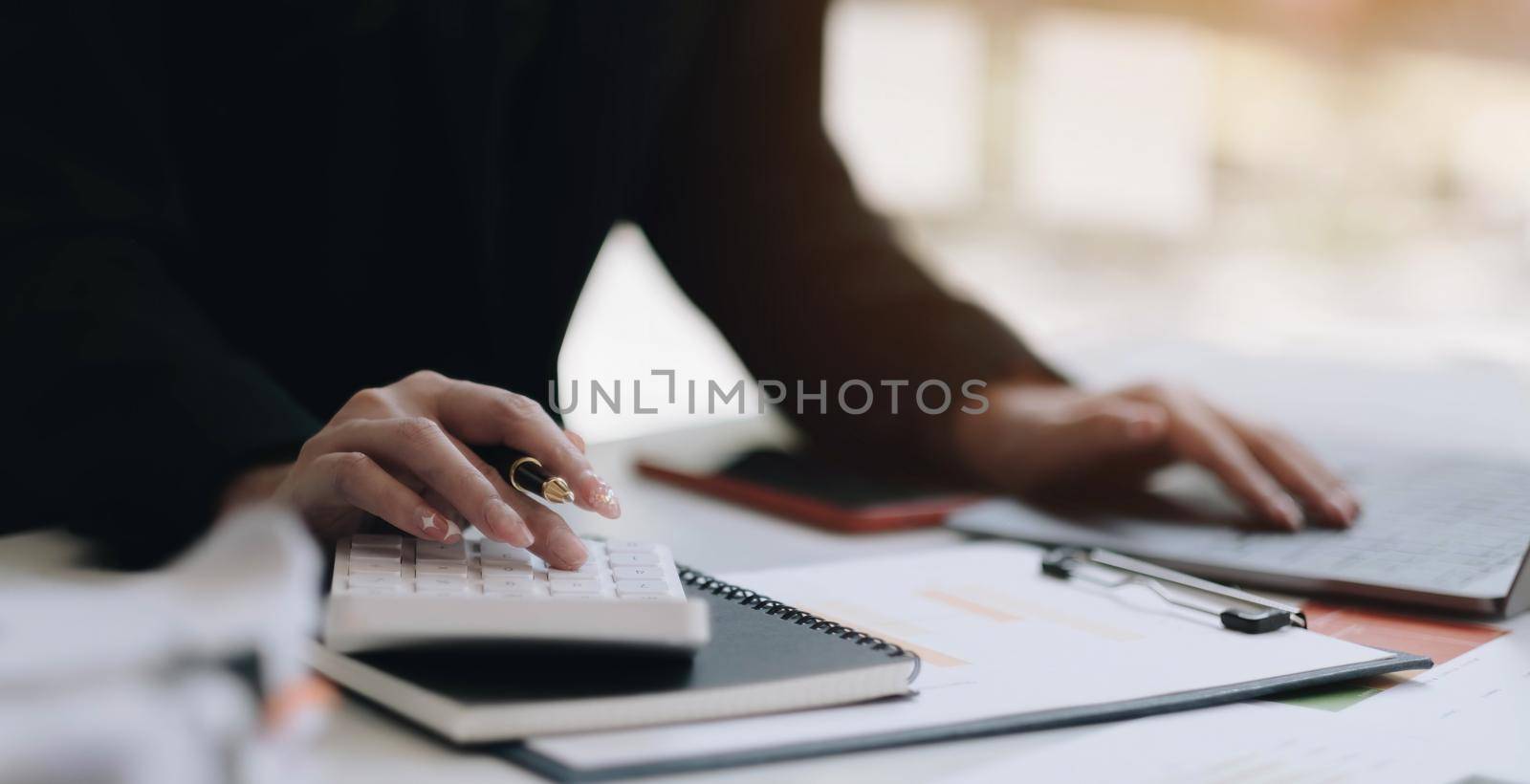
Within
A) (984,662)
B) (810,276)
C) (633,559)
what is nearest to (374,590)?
(633,559)

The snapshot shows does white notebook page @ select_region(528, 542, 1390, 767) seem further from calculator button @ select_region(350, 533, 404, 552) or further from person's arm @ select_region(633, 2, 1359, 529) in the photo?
person's arm @ select_region(633, 2, 1359, 529)

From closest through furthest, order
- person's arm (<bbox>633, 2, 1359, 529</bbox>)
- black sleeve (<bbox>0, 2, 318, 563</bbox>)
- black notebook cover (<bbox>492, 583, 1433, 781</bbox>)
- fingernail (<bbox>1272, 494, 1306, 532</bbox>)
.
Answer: black notebook cover (<bbox>492, 583, 1433, 781</bbox>)
black sleeve (<bbox>0, 2, 318, 563</bbox>)
fingernail (<bbox>1272, 494, 1306, 532</bbox>)
person's arm (<bbox>633, 2, 1359, 529</bbox>)

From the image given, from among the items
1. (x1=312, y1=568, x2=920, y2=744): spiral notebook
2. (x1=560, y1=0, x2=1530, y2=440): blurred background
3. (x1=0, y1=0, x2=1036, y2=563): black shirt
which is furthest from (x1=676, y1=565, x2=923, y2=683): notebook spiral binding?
(x1=560, y1=0, x2=1530, y2=440): blurred background

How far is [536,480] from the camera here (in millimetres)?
591

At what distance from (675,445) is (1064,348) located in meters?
1.20

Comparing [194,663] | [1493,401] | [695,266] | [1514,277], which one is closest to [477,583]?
[194,663]

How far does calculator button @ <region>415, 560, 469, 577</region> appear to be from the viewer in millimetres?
512

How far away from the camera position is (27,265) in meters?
0.71

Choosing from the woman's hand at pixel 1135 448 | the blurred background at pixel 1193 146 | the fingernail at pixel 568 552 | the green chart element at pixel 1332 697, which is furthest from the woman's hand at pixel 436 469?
the blurred background at pixel 1193 146

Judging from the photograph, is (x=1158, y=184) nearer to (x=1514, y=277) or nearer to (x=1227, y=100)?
(x=1227, y=100)

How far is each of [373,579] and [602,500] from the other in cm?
13

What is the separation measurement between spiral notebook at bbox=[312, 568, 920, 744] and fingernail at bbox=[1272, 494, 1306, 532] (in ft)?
1.37

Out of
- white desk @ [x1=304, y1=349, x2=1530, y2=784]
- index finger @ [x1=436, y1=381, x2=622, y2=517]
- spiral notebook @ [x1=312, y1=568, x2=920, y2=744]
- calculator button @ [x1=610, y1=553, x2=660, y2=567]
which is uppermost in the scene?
index finger @ [x1=436, y1=381, x2=622, y2=517]

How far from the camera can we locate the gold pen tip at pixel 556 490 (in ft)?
1.92
